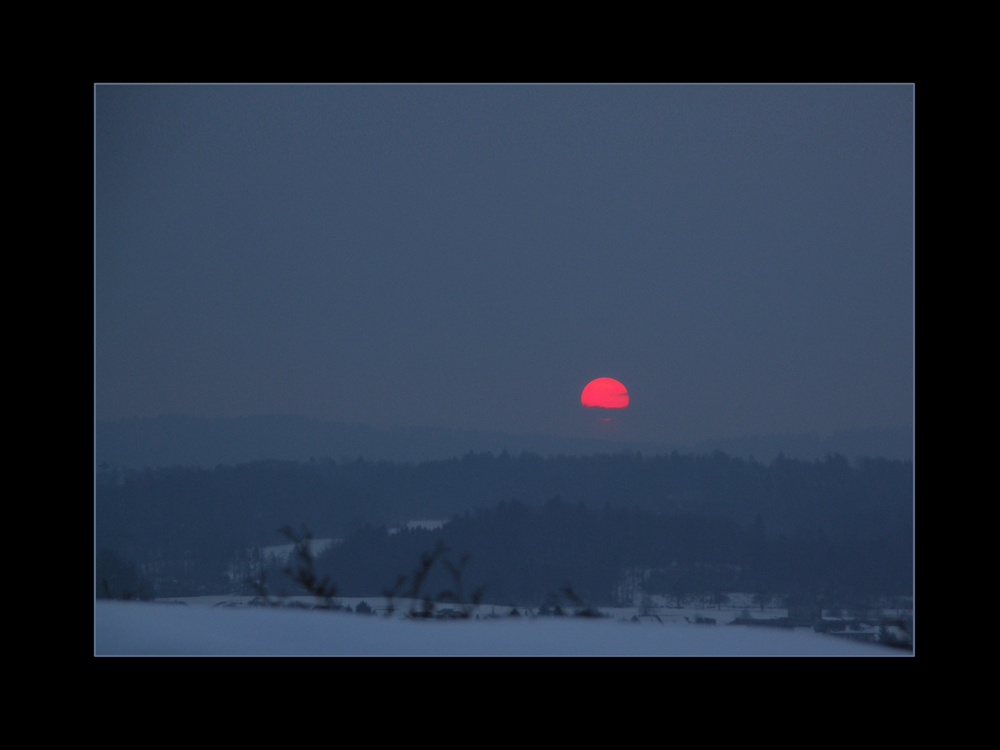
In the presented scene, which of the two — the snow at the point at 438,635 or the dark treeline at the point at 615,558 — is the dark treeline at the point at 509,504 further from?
the snow at the point at 438,635

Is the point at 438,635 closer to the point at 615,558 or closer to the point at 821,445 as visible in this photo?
→ the point at 615,558

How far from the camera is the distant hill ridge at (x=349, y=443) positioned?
13.0 ft

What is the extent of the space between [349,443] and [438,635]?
1079 mm

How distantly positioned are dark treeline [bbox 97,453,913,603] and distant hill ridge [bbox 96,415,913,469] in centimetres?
5

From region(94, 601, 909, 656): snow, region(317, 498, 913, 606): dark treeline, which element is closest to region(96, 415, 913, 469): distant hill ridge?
region(317, 498, 913, 606): dark treeline

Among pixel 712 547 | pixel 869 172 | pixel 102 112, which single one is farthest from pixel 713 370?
pixel 102 112

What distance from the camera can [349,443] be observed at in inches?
163

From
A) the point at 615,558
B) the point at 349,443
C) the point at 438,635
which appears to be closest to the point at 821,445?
the point at 615,558

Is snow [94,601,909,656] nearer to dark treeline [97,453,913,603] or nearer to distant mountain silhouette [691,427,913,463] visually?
dark treeline [97,453,913,603]

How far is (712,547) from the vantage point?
4086 mm

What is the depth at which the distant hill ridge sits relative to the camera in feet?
13.0
